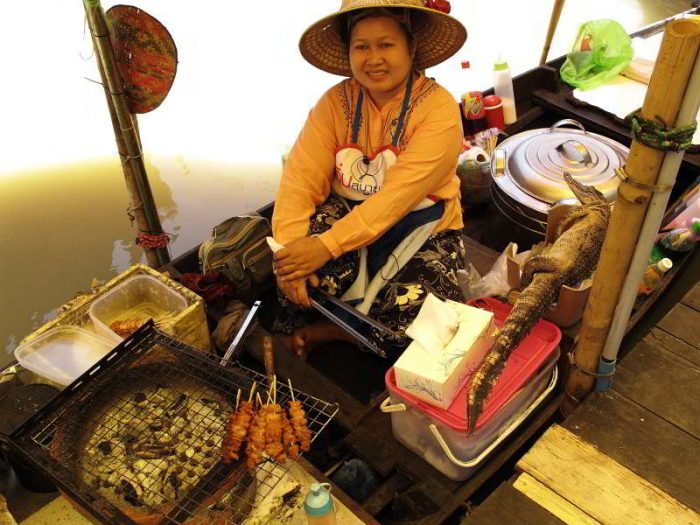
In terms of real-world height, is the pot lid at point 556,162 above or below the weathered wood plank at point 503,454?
above

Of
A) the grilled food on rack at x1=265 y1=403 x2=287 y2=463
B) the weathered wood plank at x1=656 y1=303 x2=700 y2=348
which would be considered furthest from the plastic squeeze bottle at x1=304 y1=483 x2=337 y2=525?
the weathered wood plank at x1=656 y1=303 x2=700 y2=348

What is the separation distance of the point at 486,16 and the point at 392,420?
16.2 feet

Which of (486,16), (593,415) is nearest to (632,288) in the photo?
(593,415)

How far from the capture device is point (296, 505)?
6.33ft

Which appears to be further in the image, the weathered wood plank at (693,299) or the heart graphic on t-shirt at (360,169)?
the heart graphic on t-shirt at (360,169)

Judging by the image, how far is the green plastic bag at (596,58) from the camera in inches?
168

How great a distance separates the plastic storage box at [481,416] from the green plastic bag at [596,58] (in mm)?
2717

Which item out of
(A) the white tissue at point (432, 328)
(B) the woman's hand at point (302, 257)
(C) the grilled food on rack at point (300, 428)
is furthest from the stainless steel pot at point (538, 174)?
(C) the grilled food on rack at point (300, 428)

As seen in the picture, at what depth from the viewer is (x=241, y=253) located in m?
2.85

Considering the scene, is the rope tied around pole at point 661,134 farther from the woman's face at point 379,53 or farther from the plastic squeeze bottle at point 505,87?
the plastic squeeze bottle at point 505,87

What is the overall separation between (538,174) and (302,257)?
1.54 meters

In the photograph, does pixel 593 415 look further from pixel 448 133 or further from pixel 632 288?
pixel 448 133

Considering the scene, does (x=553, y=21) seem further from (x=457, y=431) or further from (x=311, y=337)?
(x=457, y=431)

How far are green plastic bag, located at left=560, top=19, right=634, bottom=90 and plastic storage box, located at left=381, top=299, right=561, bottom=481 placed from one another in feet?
8.91
